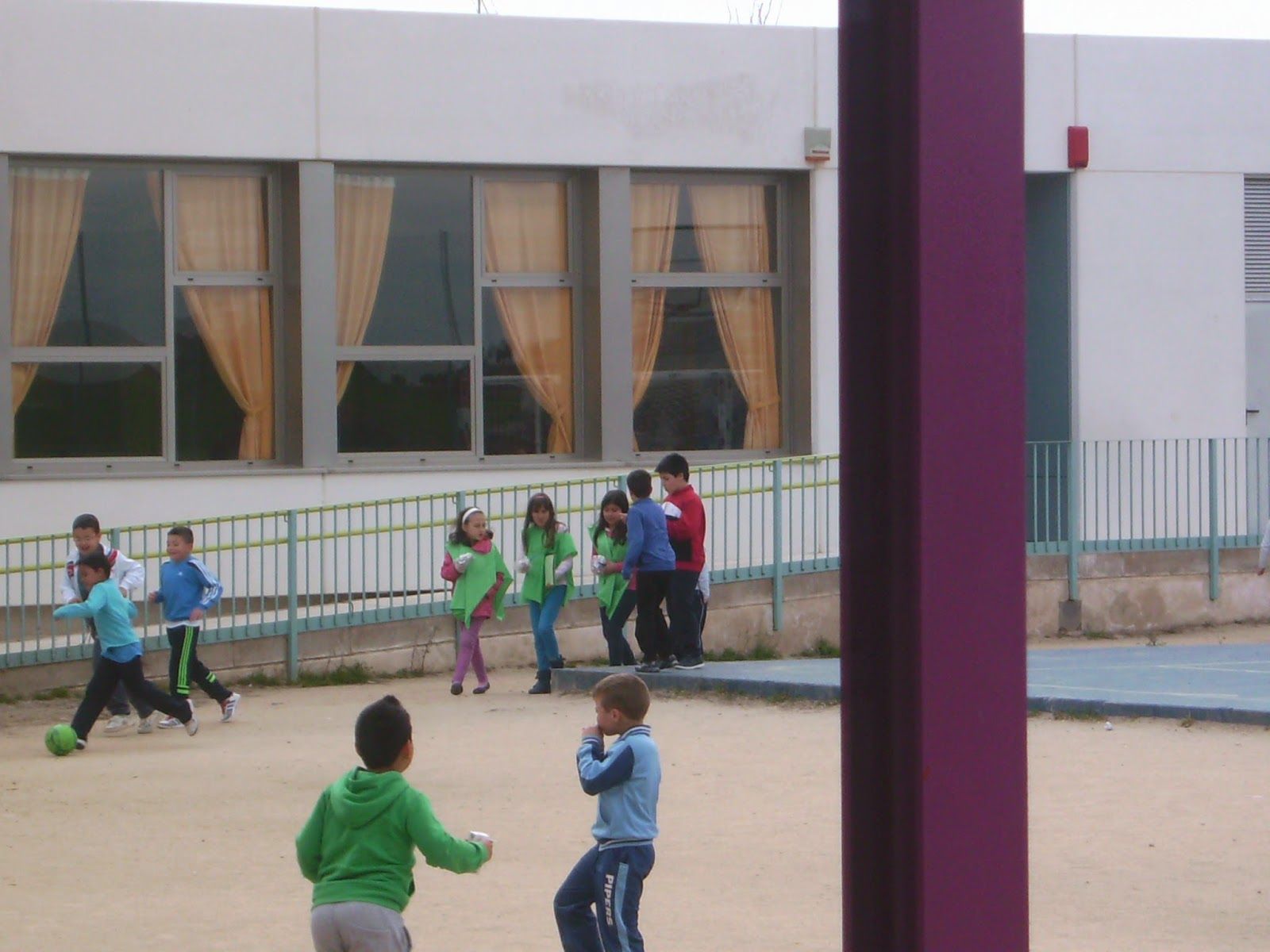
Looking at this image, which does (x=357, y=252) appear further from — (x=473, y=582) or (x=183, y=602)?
(x=183, y=602)

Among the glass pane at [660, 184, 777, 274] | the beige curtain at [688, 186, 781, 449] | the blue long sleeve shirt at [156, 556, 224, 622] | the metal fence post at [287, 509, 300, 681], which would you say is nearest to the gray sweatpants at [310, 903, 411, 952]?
the blue long sleeve shirt at [156, 556, 224, 622]

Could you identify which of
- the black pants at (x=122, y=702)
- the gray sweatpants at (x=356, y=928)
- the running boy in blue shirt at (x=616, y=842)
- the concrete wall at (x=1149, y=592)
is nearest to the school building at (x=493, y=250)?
the concrete wall at (x=1149, y=592)

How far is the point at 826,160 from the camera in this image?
63.9 feet

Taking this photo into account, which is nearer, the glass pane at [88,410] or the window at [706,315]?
the glass pane at [88,410]

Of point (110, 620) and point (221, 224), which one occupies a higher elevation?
point (221, 224)

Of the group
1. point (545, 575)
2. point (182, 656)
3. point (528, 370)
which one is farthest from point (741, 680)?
point (528, 370)

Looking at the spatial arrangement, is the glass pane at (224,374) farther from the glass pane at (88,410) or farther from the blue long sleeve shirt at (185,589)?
the blue long sleeve shirt at (185,589)

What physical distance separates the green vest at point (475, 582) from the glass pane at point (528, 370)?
4.44m

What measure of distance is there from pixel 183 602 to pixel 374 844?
9.02 m

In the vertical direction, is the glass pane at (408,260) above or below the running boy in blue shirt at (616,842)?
above

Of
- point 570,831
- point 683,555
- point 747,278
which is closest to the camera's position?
point 570,831

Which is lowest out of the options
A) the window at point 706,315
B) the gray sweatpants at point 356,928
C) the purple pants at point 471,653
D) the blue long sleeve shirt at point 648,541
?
the purple pants at point 471,653

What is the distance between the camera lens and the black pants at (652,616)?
14.6 meters

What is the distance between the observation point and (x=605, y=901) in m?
5.50
